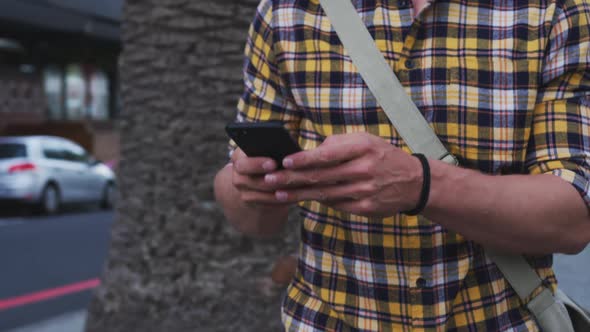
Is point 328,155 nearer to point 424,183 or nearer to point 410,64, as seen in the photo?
point 424,183

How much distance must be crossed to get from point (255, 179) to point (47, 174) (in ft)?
46.0

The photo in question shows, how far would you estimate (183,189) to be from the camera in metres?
3.86

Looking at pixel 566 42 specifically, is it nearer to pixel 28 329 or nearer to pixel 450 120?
pixel 450 120

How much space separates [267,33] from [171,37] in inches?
96.5

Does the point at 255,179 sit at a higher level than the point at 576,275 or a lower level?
higher

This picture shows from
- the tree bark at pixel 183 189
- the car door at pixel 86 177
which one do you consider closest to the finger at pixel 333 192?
the tree bark at pixel 183 189

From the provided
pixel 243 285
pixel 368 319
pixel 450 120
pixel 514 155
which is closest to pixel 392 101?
pixel 450 120

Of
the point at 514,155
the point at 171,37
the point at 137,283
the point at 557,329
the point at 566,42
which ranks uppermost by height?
the point at 171,37

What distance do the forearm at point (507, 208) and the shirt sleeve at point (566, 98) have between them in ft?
0.22

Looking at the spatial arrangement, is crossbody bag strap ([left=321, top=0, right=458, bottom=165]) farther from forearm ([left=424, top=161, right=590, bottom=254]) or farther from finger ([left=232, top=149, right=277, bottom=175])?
finger ([left=232, top=149, right=277, bottom=175])

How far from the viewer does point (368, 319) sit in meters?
1.41

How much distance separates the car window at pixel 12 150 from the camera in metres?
14.0

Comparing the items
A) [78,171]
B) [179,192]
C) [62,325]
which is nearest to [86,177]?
[78,171]

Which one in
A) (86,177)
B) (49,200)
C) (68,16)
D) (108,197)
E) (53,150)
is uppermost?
(68,16)
